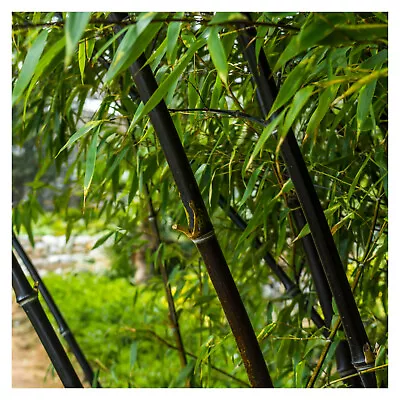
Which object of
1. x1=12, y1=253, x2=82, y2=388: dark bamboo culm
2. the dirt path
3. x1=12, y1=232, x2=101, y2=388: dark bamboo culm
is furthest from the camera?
the dirt path

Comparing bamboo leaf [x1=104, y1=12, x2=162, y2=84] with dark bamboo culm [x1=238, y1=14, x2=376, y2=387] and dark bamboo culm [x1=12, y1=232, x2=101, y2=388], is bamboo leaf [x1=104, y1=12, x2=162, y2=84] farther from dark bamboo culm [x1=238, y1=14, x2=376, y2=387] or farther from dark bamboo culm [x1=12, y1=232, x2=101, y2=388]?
dark bamboo culm [x1=12, y1=232, x2=101, y2=388]

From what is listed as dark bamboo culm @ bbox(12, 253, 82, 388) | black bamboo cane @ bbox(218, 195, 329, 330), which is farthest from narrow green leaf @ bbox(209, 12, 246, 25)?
black bamboo cane @ bbox(218, 195, 329, 330)

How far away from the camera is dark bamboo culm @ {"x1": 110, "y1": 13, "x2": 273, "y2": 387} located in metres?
0.56

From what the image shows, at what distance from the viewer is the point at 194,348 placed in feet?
6.75

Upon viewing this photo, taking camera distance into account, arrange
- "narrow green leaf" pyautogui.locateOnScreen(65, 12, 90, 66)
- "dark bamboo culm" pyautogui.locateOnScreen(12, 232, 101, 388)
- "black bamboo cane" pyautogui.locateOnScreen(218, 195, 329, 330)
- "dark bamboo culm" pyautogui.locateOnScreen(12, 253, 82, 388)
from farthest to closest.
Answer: "black bamboo cane" pyautogui.locateOnScreen(218, 195, 329, 330) → "dark bamboo culm" pyautogui.locateOnScreen(12, 232, 101, 388) → "dark bamboo culm" pyautogui.locateOnScreen(12, 253, 82, 388) → "narrow green leaf" pyautogui.locateOnScreen(65, 12, 90, 66)

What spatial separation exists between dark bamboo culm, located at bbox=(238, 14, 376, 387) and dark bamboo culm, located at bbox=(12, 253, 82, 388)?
33 cm

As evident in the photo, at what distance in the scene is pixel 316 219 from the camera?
0.59 m

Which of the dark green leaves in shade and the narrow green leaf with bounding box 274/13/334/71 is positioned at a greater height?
the narrow green leaf with bounding box 274/13/334/71

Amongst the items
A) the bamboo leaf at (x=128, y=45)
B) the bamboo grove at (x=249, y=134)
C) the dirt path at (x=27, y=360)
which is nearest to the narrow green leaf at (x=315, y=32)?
the bamboo grove at (x=249, y=134)

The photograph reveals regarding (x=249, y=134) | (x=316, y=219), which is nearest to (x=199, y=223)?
(x=316, y=219)

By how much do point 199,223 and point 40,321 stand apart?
25 cm

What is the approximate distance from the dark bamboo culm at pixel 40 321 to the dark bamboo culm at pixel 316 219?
0.33 metres
